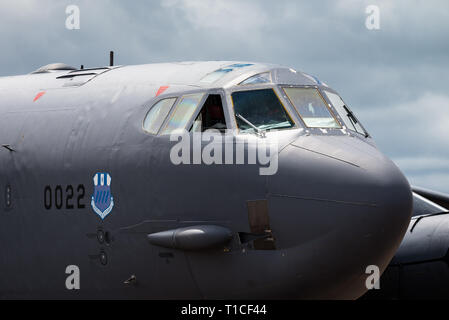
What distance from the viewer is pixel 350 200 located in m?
9.88

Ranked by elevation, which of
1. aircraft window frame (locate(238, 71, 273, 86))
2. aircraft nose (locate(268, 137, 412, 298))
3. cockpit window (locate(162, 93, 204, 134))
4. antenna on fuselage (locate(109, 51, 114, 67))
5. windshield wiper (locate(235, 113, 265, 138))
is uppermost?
antenna on fuselage (locate(109, 51, 114, 67))

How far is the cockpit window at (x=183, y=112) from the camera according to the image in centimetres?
1101

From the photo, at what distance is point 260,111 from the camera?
11.0 m

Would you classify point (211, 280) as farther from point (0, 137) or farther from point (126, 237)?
point (0, 137)

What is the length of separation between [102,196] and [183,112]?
1.52 meters

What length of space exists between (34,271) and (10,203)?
102 cm

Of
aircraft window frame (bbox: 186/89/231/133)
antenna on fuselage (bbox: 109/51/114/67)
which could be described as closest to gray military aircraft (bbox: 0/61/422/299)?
aircraft window frame (bbox: 186/89/231/133)

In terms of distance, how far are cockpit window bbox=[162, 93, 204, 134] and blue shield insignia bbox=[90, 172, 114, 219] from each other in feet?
3.38

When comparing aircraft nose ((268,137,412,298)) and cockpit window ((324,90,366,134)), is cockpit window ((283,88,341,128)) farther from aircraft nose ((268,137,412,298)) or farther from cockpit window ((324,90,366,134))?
aircraft nose ((268,137,412,298))

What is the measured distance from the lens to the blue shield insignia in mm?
11258

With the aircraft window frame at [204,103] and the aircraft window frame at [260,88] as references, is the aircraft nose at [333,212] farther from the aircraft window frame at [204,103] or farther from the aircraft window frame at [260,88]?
the aircraft window frame at [204,103]

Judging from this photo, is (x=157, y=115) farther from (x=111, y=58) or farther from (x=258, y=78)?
(x=111, y=58)

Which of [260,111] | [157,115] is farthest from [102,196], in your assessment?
[260,111]
